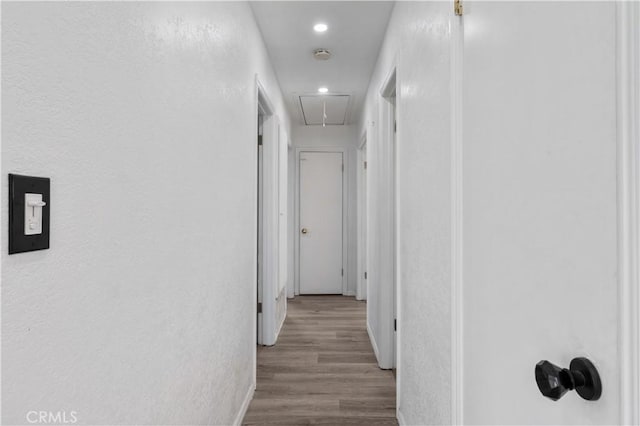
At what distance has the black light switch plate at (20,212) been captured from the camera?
0.62m

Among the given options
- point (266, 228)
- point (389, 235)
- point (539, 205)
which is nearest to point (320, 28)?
point (389, 235)

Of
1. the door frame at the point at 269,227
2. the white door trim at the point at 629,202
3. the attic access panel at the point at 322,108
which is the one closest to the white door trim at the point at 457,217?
the white door trim at the point at 629,202

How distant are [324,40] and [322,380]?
252 cm

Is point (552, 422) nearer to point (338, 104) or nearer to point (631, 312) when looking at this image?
point (631, 312)

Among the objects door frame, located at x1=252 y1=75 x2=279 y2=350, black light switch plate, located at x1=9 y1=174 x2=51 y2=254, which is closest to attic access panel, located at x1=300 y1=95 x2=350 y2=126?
door frame, located at x1=252 y1=75 x2=279 y2=350

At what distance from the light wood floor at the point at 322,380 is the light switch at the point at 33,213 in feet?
6.27

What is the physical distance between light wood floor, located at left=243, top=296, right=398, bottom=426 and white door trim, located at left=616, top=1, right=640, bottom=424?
6.20 feet

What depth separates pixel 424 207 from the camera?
161 centimetres

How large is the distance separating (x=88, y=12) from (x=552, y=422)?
125 cm

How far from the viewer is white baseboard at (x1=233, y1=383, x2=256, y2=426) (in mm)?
2072

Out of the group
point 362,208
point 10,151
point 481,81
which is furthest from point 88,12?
point 362,208

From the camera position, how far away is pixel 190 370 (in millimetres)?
1383
